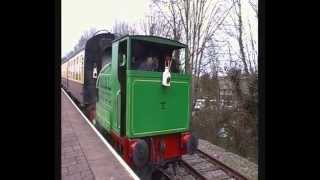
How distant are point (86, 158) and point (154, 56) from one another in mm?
1167

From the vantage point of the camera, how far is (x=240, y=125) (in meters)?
3.77

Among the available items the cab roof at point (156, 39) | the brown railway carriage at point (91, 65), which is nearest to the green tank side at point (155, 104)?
the cab roof at point (156, 39)

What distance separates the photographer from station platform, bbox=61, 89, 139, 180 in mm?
2551

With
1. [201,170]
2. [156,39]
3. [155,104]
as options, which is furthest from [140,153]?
[156,39]

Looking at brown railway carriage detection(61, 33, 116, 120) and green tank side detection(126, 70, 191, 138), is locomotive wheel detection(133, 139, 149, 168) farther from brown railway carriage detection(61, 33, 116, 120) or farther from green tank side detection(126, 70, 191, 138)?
brown railway carriage detection(61, 33, 116, 120)

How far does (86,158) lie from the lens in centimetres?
298

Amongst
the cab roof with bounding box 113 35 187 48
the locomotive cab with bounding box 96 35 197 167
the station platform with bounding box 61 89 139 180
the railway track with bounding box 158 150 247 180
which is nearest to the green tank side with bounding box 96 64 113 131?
the locomotive cab with bounding box 96 35 197 167

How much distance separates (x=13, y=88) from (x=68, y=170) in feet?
6.59

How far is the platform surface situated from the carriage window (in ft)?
2.53

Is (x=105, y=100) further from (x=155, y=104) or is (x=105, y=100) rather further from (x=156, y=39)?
(x=156, y=39)

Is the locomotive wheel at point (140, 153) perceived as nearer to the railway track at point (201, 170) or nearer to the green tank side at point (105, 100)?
the railway track at point (201, 170)

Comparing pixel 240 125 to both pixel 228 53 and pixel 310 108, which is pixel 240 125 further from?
pixel 310 108

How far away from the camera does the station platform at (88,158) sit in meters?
2.55

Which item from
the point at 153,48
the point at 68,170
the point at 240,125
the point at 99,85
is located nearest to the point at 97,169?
the point at 68,170
